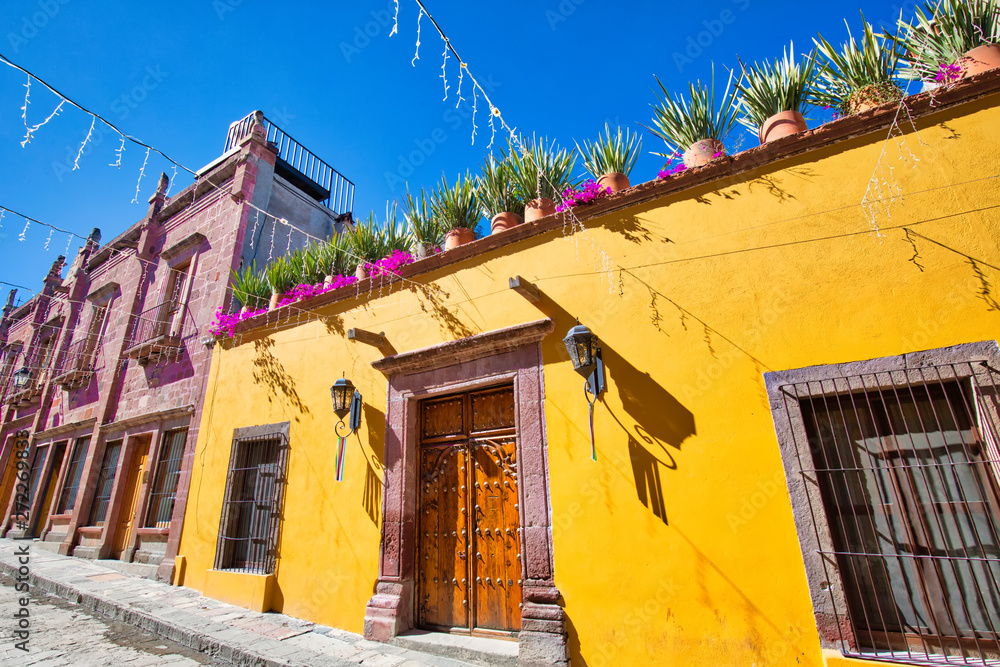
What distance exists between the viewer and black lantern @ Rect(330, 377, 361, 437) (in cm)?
505

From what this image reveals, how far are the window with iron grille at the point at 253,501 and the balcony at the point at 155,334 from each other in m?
3.25

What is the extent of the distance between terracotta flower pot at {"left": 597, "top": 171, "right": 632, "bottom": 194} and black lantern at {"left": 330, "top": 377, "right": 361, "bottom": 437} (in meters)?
3.34

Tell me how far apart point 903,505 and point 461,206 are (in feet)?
14.9

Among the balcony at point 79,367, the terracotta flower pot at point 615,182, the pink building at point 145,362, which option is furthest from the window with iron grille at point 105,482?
the terracotta flower pot at point 615,182

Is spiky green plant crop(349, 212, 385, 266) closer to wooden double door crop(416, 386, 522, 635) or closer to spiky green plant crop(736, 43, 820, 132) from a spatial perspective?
wooden double door crop(416, 386, 522, 635)

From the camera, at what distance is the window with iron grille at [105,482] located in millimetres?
8453

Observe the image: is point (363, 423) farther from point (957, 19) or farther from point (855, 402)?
point (957, 19)

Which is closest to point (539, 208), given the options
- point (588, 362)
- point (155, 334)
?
point (588, 362)

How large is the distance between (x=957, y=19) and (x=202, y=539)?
9103mm

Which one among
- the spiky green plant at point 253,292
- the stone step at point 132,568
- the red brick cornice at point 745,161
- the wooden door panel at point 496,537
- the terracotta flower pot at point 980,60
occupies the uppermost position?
the spiky green plant at point 253,292

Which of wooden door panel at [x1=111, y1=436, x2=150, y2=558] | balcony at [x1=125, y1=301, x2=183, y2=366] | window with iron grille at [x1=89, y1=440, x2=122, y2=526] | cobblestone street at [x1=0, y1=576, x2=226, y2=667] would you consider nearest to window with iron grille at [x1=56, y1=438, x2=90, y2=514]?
window with iron grille at [x1=89, y1=440, x2=122, y2=526]

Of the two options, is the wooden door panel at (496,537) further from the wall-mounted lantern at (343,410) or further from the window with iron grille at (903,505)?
the window with iron grille at (903,505)

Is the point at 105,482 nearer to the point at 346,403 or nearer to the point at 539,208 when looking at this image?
the point at 346,403

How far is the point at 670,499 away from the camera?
3.31m
